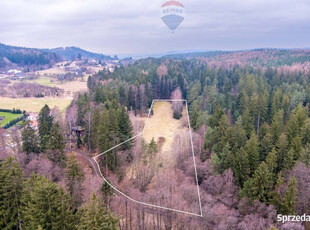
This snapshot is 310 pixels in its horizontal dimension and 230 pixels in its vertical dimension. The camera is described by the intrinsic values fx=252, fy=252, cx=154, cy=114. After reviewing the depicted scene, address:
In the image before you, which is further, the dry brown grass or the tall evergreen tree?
the tall evergreen tree

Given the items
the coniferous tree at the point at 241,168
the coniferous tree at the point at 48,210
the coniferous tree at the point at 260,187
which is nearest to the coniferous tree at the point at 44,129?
the coniferous tree at the point at 48,210

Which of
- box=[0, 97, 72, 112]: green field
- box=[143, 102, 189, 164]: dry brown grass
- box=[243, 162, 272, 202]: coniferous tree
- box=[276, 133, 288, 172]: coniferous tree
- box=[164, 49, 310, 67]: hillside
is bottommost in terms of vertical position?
box=[243, 162, 272, 202]: coniferous tree

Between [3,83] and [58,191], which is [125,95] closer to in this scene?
[58,191]

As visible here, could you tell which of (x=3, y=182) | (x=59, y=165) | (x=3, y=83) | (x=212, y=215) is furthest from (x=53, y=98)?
(x=212, y=215)

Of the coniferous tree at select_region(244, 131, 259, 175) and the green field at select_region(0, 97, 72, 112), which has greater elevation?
the green field at select_region(0, 97, 72, 112)

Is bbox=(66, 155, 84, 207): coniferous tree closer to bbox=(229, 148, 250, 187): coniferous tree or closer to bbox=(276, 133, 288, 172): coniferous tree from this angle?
bbox=(229, 148, 250, 187): coniferous tree

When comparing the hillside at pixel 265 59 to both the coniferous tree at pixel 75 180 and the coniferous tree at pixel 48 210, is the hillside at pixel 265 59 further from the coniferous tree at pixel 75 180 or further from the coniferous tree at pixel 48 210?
the coniferous tree at pixel 48 210

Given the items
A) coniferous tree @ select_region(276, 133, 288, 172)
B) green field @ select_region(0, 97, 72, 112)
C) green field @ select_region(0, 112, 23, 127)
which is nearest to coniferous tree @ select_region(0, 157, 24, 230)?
coniferous tree @ select_region(276, 133, 288, 172)

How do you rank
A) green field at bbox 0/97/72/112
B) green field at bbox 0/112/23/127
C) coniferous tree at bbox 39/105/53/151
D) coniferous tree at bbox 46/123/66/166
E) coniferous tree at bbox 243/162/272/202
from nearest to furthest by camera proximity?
coniferous tree at bbox 243/162/272/202
coniferous tree at bbox 46/123/66/166
coniferous tree at bbox 39/105/53/151
green field at bbox 0/112/23/127
green field at bbox 0/97/72/112

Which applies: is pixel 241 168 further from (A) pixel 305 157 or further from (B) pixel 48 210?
(B) pixel 48 210

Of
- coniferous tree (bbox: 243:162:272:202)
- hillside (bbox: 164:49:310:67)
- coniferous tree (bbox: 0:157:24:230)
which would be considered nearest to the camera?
coniferous tree (bbox: 0:157:24:230)

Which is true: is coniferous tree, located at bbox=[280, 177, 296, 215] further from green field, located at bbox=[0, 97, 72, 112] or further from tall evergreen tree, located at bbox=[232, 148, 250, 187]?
green field, located at bbox=[0, 97, 72, 112]
